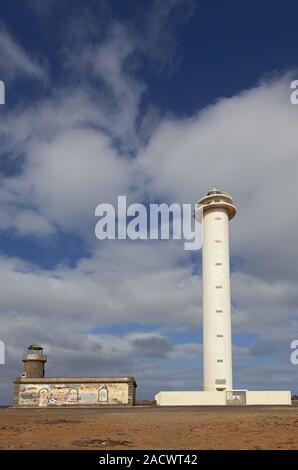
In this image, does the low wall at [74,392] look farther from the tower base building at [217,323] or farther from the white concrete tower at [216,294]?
the white concrete tower at [216,294]

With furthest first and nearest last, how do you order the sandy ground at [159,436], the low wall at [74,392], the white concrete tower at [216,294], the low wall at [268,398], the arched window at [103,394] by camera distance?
the white concrete tower at [216,294] → the low wall at [74,392] → the arched window at [103,394] → the low wall at [268,398] → the sandy ground at [159,436]

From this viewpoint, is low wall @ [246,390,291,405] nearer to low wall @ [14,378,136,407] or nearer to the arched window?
low wall @ [14,378,136,407]

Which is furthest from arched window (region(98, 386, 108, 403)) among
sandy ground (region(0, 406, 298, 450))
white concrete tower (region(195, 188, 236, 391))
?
sandy ground (region(0, 406, 298, 450))

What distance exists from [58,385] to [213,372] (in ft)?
58.8

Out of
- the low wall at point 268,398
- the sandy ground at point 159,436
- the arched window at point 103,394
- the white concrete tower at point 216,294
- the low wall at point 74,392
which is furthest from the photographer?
the white concrete tower at point 216,294

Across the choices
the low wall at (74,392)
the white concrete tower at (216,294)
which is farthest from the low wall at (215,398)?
the low wall at (74,392)

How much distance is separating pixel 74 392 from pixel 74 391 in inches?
4.2

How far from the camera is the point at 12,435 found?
19484 millimetres

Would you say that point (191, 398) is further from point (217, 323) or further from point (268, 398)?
point (217, 323)

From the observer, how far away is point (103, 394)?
53.5 m

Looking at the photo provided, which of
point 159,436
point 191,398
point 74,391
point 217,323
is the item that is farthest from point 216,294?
point 159,436

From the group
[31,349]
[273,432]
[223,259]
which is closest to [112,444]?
[273,432]

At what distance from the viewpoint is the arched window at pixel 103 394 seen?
53263mm

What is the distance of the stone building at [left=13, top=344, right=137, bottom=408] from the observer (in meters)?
53.4
